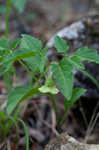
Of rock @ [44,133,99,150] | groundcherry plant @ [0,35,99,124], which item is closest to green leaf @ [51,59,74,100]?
groundcherry plant @ [0,35,99,124]

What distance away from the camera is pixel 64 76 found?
94 cm

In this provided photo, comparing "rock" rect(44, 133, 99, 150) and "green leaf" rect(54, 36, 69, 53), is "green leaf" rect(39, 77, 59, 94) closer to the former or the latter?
"green leaf" rect(54, 36, 69, 53)

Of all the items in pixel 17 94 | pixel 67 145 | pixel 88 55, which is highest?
pixel 88 55

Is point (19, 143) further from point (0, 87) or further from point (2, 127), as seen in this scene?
point (0, 87)

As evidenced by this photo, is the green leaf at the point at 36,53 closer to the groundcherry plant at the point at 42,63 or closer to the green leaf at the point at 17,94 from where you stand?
the groundcherry plant at the point at 42,63

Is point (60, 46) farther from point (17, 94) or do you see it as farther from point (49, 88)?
point (17, 94)

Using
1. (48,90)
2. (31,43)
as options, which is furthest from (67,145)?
(31,43)

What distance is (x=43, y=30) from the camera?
9.55 feet

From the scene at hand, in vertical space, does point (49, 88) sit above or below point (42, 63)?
below

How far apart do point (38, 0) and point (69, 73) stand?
10.2 feet

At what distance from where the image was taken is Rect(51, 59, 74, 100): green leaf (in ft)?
3.01

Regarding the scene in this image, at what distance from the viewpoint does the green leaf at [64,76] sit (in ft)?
3.01

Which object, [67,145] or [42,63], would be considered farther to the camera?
[67,145]

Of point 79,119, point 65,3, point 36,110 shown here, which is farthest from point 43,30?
point 79,119
